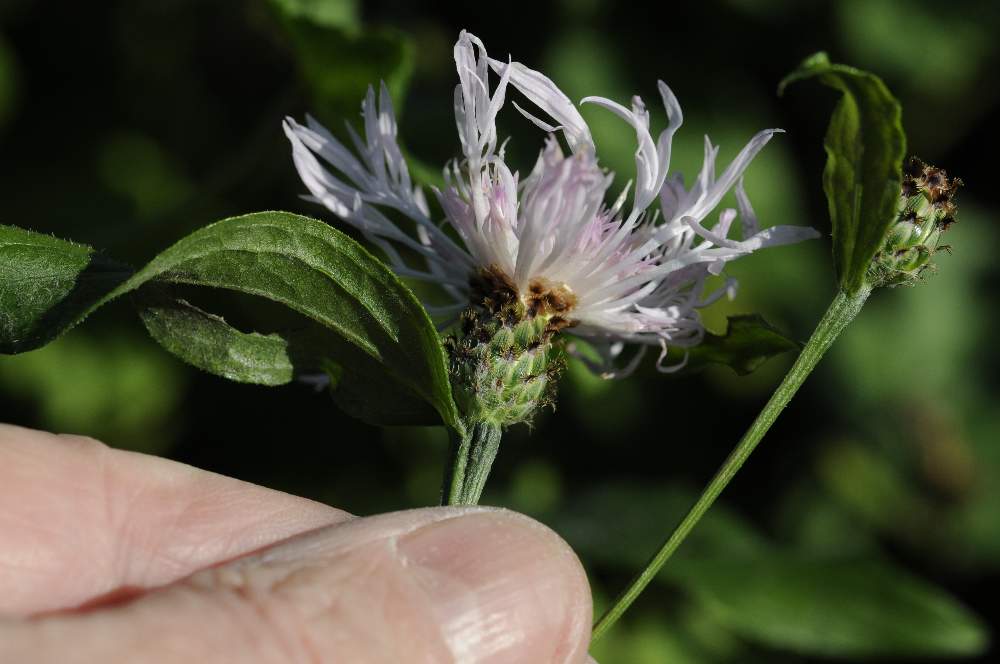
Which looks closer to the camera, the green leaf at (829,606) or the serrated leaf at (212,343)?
the serrated leaf at (212,343)

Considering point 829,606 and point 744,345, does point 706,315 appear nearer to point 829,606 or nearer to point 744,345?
point 829,606

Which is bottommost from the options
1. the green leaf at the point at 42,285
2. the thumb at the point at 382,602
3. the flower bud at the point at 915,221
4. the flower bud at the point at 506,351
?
the thumb at the point at 382,602

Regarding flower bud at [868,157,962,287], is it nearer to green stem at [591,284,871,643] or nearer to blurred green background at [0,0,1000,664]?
green stem at [591,284,871,643]

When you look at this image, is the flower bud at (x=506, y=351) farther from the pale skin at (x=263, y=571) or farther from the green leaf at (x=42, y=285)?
the green leaf at (x=42, y=285)

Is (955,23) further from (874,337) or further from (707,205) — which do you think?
(707,205)

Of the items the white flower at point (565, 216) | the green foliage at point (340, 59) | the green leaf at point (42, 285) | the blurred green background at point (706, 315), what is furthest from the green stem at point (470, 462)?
the blurred green background at point (706, 315)
